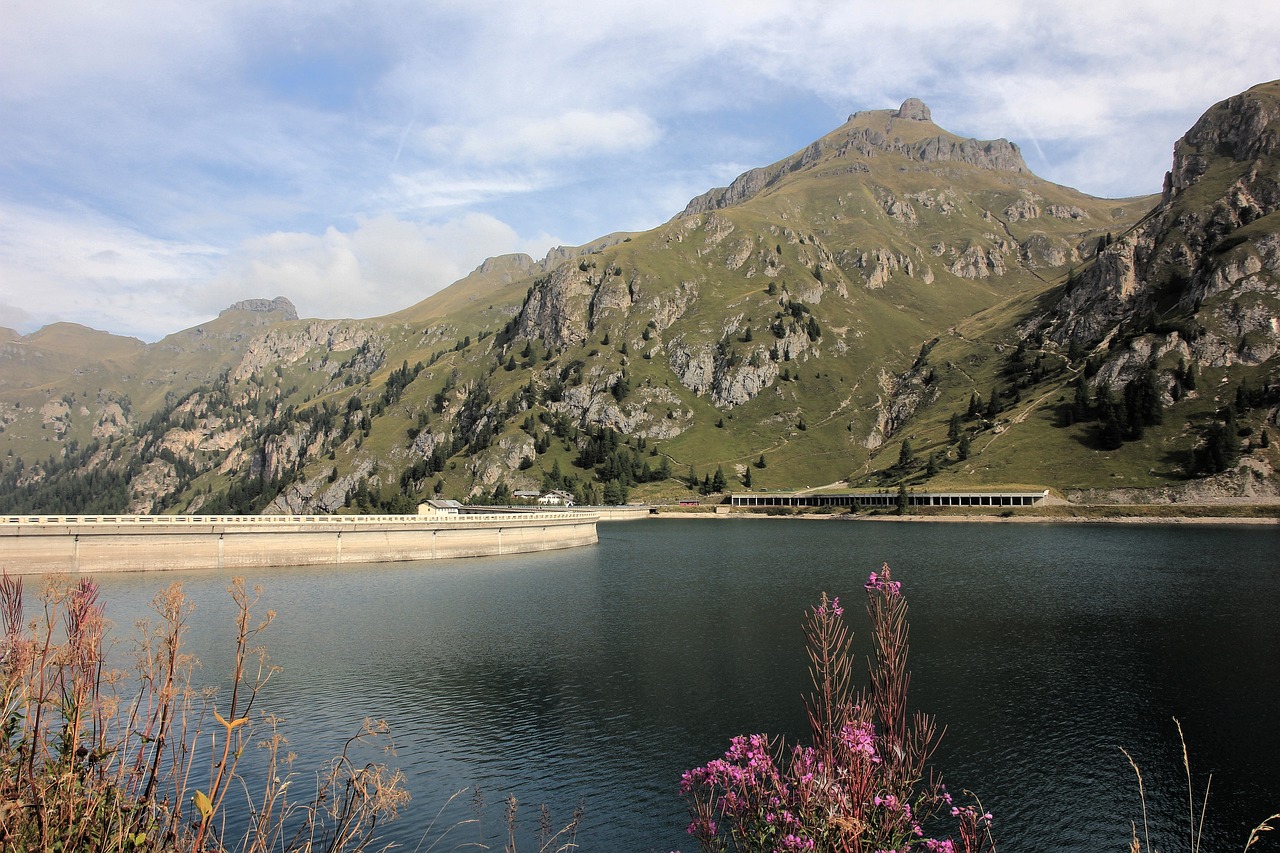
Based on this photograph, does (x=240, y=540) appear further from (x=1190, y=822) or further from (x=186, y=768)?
(x=1190, y=822)

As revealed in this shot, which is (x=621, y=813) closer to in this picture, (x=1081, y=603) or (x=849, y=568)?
(x=1081, y=603)

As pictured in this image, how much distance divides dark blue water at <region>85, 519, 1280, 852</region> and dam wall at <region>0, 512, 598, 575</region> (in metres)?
6.42

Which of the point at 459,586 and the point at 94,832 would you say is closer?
the point at 94,832

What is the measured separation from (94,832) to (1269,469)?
8535 inches

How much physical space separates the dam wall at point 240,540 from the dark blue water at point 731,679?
6419 mm

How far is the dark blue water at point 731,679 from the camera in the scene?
98.8 ft

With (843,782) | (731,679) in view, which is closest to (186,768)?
(843,782)

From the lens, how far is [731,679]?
1812 inches

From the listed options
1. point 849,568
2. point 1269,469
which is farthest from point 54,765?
point 1269,469

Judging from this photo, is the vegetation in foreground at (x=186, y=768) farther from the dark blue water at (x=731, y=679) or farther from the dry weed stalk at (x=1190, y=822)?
the dark blue water at (x=731, y=679)

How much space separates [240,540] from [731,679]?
84.6 metres

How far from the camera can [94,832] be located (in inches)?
372

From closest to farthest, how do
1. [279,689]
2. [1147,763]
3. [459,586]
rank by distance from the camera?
1. [1147,763]
2. [279,689]
3. [459,586]

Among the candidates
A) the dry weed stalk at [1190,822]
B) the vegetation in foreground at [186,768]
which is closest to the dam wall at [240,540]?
the vegetation in foreground at [186,768]
